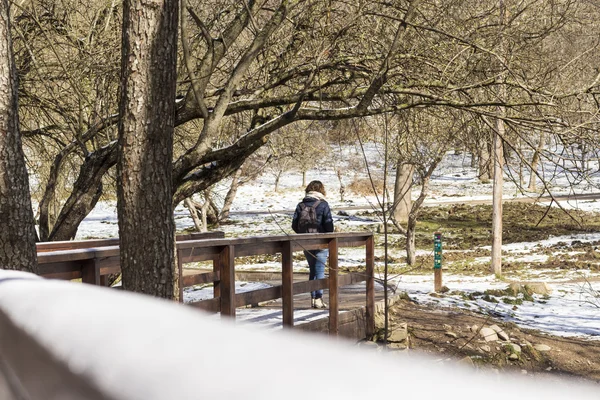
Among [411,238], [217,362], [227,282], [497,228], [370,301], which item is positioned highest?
[217,362]

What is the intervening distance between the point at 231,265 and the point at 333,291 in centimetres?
258

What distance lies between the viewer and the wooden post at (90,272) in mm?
6047

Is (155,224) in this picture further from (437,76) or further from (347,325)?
(347,325)

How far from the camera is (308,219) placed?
11.4m

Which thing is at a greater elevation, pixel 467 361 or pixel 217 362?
pixel 217 362

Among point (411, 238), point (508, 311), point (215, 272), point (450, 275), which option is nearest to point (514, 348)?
point (508, 311)

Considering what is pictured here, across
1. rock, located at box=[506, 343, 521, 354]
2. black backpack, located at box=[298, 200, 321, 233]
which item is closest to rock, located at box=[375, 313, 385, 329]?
black backpack, located at box=[298, 200, 321, 233]

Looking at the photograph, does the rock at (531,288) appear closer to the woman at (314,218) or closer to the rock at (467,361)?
the woman at (314,218)

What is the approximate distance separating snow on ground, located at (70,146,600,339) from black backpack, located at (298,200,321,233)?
2.73 ft

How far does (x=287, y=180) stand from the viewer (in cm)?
4875

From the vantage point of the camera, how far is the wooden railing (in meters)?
6.04

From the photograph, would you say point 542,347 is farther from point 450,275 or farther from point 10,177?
point 450,275

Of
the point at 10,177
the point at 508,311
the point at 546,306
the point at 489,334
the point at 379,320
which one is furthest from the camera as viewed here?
the point at 546,306

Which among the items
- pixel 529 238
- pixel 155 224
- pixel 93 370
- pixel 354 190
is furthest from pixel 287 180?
pixel 93 370
